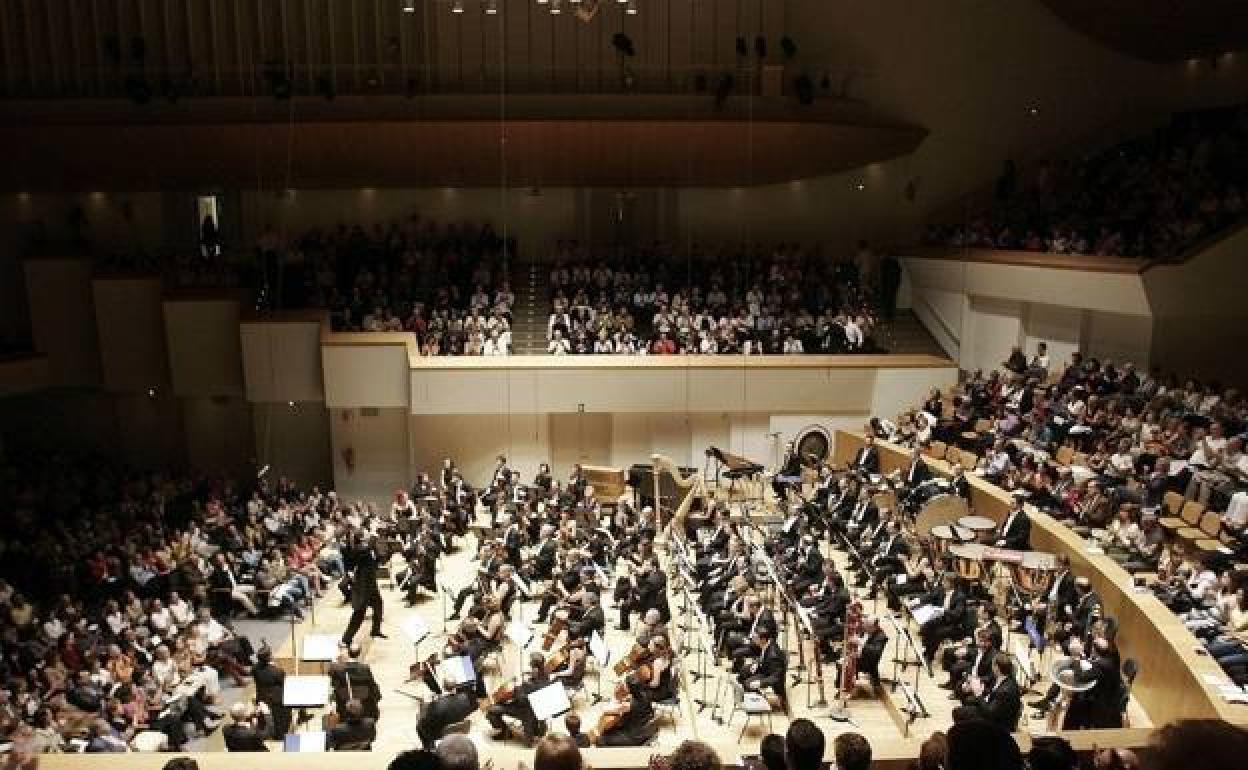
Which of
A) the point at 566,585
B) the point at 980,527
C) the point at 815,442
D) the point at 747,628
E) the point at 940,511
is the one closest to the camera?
the point at 747,628

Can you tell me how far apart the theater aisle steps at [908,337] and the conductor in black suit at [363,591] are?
1061 cm

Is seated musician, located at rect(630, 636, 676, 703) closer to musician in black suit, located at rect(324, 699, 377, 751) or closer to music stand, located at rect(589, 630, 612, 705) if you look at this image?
music stand, located at rect(589, 630, 612, 705)

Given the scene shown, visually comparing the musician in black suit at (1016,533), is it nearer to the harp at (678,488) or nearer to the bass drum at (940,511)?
the bass drum at (940,511)

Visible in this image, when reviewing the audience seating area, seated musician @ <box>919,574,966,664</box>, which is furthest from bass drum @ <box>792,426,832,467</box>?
seated musician @ <box>919,574,966,664</box>

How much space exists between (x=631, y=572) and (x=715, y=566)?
Result: 3.22ft

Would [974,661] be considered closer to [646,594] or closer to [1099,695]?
[1099,695]

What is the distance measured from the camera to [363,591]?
10.9m

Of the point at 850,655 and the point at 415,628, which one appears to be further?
the point at 415,628

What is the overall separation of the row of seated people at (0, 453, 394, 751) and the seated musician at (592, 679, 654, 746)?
2764 millimetres

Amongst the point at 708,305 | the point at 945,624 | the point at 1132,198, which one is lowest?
the point at 945,624

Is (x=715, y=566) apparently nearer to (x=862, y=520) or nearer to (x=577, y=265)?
(x=862, y=520)

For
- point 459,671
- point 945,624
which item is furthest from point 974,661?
point 459,671

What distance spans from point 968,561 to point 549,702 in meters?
6.34

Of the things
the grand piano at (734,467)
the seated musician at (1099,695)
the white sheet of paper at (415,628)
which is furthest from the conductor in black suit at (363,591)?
the seated musician at (1099,695)
